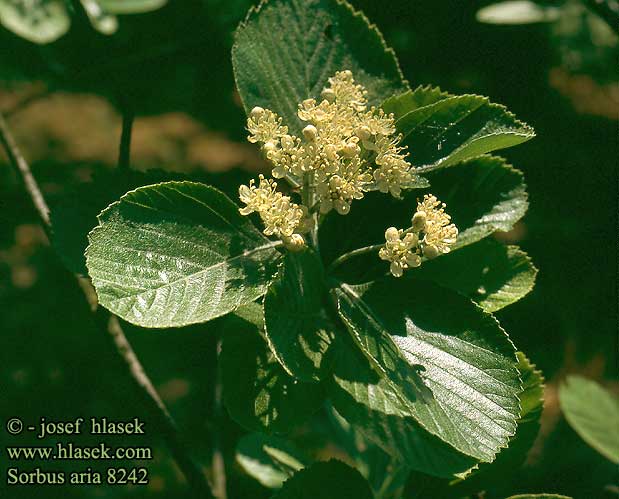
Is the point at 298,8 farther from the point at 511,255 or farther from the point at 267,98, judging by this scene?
the point at 511,255

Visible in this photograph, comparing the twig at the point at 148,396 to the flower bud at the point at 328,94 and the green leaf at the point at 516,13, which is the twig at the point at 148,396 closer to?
the flower bud at the point at 328,94

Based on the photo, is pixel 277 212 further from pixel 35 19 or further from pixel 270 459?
pixel 35 19

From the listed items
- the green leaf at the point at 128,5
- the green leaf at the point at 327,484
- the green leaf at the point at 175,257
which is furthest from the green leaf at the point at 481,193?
the green leaf at the point at 128,5

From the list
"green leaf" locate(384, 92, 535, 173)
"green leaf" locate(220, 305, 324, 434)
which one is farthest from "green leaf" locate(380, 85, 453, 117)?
"green leaf" locate(220, 305, 324, 434)

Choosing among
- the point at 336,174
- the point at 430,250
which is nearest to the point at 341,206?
the point at 336,174

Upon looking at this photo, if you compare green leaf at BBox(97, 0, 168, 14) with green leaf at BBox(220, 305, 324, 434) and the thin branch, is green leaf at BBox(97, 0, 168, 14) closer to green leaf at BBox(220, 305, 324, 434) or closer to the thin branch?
the thin branch
